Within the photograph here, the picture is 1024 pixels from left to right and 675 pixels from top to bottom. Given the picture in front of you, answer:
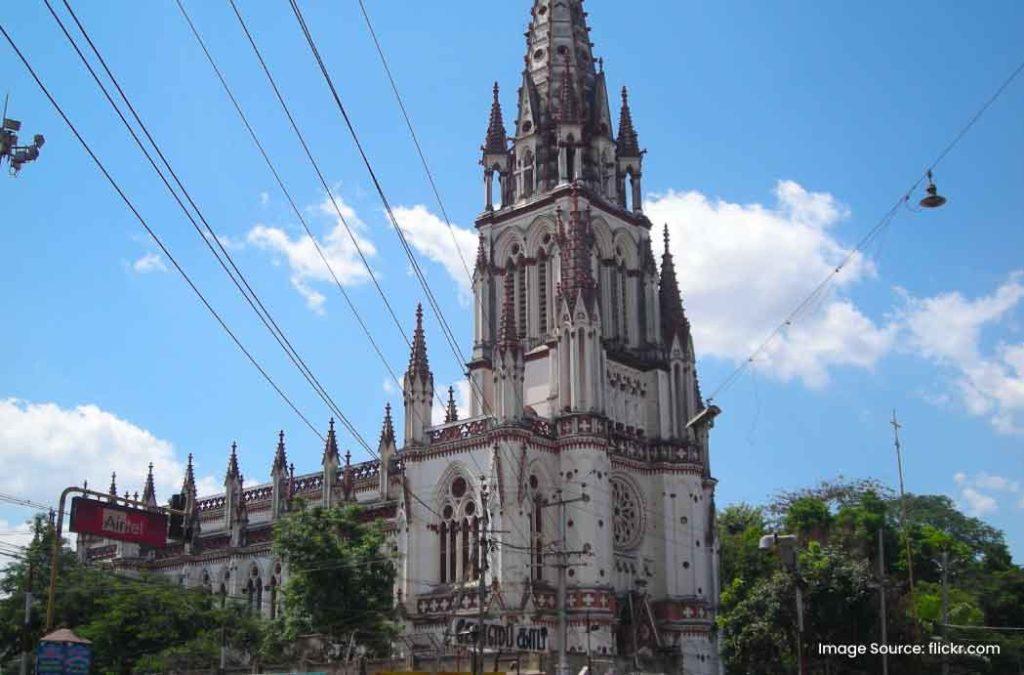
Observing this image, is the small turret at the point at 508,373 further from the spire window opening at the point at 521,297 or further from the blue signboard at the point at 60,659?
the blue signboard at the point at 60,659

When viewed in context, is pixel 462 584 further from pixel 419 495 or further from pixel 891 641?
pixel 891 641

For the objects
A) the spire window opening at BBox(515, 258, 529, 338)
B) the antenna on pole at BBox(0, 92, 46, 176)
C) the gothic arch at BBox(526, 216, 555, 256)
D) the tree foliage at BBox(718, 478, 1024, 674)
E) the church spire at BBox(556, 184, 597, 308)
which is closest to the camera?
the antenna on pole at BBox(0, 92, 46, 176)

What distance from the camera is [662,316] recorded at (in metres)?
68.4

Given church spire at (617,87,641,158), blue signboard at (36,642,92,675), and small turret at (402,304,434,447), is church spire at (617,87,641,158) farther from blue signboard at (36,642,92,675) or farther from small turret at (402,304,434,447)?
blue signboard at (36,642,92,675)

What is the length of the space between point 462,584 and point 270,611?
Result: 16.4 m

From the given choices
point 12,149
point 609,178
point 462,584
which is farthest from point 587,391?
point 12,149

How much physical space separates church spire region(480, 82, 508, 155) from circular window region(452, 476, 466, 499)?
21.4 metres

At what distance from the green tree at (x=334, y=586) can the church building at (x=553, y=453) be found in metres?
2.47

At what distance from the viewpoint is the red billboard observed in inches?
1194

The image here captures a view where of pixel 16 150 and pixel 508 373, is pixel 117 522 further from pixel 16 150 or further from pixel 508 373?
pixel 508 373

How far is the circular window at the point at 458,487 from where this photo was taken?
57750mm

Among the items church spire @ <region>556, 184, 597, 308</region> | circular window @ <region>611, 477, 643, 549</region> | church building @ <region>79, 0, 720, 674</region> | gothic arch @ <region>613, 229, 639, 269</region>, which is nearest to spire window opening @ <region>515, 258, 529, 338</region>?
church building @ <region>79, 0, 720, 674</region>

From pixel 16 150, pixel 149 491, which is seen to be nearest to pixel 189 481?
pixel 149 491

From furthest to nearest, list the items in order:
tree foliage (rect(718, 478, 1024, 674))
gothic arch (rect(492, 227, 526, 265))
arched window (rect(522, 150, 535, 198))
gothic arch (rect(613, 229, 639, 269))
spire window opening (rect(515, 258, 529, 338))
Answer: arched window (rect(522, 150, 535, 198)) < gothic arch (rect(613, 229, 639, 269)) < gothic arch (rect(492, 227, 526, 265)) < spire window opening (rect(515, 258, 529, 338)) < tree foliage (rect(718, 478, 1024, 674))
